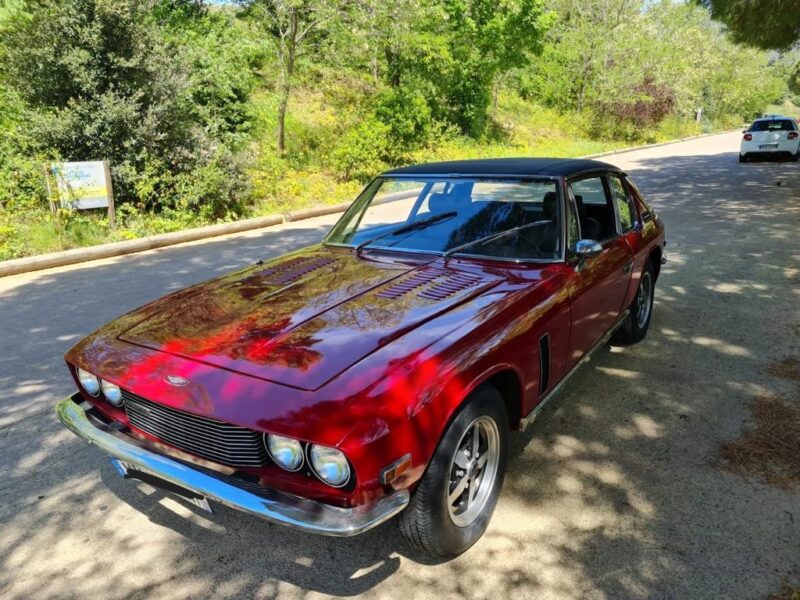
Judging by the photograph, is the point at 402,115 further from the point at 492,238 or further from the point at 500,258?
the point at 500,258

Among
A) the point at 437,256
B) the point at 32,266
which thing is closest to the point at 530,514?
the point at 437,256

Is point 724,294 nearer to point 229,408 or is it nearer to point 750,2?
point 229,408

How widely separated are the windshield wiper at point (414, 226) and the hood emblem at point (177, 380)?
67.0 inches

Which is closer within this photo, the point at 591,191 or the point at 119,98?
the point at 591,191

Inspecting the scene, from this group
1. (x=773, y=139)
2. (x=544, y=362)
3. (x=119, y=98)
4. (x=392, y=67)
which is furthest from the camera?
(x=773, y=139)

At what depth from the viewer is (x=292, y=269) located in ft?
11.8

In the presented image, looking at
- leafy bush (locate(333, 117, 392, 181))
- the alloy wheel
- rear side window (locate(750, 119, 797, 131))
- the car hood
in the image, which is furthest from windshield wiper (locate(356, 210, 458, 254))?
rear side window (locate(750, 119, 797, 131))

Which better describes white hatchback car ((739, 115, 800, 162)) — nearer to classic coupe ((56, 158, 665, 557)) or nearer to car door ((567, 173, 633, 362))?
car door ((567, 173, 633, 362))

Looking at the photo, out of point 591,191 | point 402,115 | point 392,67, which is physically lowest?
point 591,191

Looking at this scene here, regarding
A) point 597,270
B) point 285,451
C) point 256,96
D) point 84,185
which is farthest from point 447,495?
point 256,96

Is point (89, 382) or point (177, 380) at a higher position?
point (177, 380)

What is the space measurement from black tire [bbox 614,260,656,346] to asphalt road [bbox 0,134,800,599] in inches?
6.4

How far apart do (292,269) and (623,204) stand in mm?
2663

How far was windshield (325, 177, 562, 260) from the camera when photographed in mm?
3471
